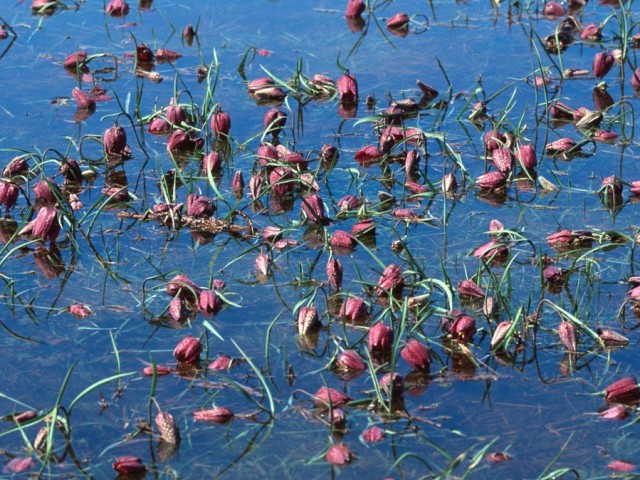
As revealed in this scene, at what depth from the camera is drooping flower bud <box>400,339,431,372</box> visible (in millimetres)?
3297

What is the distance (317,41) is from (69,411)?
3.41m

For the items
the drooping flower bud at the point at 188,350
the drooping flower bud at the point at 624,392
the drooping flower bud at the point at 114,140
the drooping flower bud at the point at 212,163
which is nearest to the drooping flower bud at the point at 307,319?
the drooping flower bud at the point at 188,350

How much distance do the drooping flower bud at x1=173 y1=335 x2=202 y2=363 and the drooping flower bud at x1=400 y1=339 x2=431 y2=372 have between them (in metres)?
0.57

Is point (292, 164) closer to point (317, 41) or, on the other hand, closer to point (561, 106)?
point (561, 106)

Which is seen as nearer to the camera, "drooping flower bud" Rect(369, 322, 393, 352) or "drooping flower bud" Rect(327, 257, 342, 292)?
"drooping flower bud" Rect(369, 322, 393, 352)

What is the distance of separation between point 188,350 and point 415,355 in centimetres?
63

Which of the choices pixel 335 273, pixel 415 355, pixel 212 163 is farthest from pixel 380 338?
pixel 212 163

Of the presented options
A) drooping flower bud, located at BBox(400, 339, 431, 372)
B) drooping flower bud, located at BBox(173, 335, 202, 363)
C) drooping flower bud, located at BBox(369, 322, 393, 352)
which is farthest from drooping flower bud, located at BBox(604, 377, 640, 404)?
drooping flower bud, located at BBox(173, 335, 202, 363)

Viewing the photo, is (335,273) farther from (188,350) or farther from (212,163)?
(212,163)

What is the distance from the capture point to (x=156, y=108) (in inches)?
201

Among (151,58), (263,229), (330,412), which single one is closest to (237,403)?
(330,412)

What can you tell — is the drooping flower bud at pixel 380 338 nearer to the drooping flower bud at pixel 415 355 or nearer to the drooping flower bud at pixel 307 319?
the drooping flower bud at pixel 415 355

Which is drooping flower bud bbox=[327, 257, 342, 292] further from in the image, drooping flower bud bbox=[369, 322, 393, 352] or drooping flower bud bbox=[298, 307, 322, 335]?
drooping flower bud bbox=[369, 322, 393, 352]

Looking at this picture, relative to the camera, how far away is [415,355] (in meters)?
3.29
